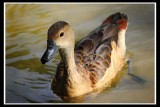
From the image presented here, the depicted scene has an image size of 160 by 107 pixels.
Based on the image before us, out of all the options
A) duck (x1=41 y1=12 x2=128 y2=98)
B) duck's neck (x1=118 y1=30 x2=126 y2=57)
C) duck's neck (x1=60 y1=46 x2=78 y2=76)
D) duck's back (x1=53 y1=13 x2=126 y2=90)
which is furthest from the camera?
duck's neck (x1=118 y1=30 x2=126 y2=57)

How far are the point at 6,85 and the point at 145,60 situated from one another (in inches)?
77.7

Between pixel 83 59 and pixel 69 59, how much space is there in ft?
1.23

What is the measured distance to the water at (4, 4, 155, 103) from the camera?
237 inches

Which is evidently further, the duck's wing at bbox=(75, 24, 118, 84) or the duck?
the duck's wing at bbox=(75, 24, 118, 84)

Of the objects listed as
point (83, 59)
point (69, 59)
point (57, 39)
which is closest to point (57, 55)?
point (83, 59)

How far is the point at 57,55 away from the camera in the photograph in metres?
6.77

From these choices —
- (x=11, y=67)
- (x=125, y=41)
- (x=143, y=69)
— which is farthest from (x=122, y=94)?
(x=11, y=67)

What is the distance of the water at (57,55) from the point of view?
602 cm

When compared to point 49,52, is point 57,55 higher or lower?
lower

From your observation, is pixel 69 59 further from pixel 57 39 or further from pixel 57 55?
pixel 57 55

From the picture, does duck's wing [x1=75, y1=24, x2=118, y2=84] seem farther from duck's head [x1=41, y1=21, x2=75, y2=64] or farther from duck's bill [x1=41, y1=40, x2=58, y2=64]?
duck's bill [x1=41, y1=40, x2=58, y2=64]

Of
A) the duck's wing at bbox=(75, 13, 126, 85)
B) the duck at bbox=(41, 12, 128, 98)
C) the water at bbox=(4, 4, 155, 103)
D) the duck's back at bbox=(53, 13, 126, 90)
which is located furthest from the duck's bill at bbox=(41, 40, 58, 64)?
the water at bbox=(4, 4, 155, 103)

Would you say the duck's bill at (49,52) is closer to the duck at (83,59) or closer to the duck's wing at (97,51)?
the duck at (83,59)

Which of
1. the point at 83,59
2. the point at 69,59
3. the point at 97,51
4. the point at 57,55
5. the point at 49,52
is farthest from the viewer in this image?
the point at 57,55
